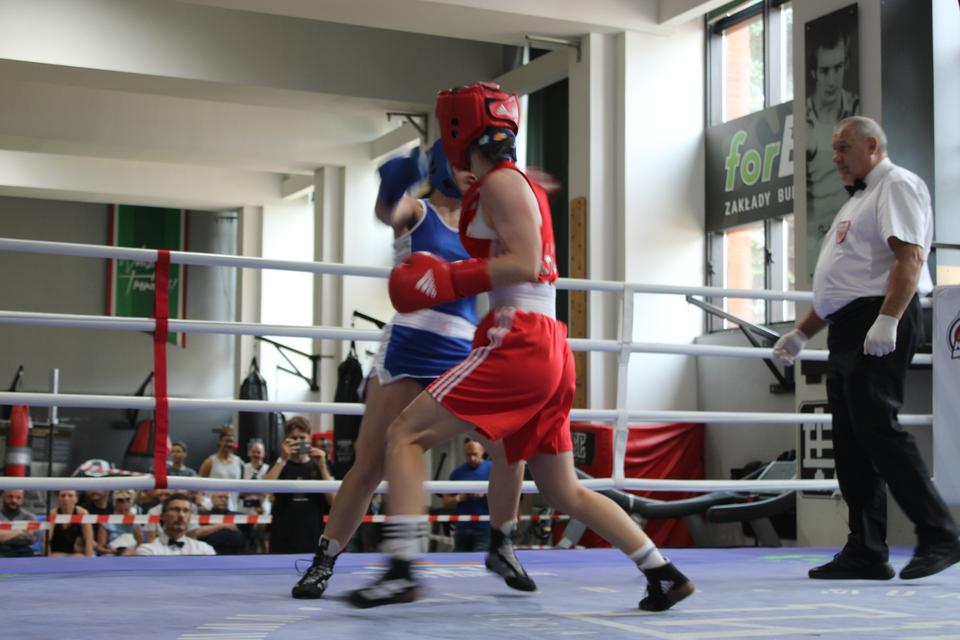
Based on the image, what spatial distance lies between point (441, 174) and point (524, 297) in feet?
1.57

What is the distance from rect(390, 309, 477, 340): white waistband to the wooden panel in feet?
16.6

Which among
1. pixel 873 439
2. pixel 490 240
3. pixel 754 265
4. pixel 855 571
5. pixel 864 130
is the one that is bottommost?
pixel 855 571

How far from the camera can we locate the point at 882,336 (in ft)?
9.78

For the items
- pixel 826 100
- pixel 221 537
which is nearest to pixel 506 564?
pixel 221 537

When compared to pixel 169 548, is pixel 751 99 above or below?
above

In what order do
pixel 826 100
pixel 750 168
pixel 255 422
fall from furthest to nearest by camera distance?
pixel 255 422 → pixel 750 168 → pixel 826 100

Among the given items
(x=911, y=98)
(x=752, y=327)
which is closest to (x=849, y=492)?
(x=911, y=98)

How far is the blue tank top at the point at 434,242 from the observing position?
268cm

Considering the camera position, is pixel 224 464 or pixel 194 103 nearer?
pixel 224 464

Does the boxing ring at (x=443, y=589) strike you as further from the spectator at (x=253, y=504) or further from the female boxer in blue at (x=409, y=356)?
the spectator at (x=253, y=504)

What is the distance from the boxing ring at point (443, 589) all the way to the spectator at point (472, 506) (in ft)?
9.32

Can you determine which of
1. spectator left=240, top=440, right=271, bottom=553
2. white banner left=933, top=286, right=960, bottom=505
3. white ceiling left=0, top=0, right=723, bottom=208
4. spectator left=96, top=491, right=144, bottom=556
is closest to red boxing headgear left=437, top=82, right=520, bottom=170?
white banner left=933, top=286, right=960, bottom=505

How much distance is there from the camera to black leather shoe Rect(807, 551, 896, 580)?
10.2ft

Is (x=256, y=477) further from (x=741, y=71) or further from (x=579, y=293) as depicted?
(x=741, y=71)
